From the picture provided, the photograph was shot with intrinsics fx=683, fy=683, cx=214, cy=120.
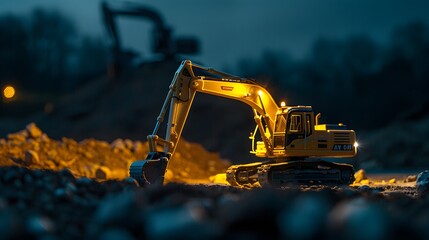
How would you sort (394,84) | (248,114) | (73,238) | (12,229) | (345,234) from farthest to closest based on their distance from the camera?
1. (394,84)
2. (248,114)
3. (73,238)
4. (12,229)
5. (345,234)

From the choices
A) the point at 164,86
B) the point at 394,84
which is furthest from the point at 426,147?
the point at 394,84

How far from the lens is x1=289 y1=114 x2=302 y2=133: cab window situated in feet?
50.8

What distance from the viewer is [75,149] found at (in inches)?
888

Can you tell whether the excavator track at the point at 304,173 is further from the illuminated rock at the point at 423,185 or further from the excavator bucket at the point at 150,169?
the excavator bucket at the point at 150,169

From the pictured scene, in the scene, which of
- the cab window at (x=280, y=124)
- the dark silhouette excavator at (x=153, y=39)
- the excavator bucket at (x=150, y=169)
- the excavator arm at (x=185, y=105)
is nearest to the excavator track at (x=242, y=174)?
the excavator arm at (x=185, y=105)

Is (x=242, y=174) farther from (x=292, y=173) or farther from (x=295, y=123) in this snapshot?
(x=295, y=123)

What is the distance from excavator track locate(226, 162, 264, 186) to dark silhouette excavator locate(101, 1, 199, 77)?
24.3 m

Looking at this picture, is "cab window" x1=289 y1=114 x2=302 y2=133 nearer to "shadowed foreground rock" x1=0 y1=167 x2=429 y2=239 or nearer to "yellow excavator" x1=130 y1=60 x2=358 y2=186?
"yellow excavator" x1=130 y1=60 x2=358 y2=186

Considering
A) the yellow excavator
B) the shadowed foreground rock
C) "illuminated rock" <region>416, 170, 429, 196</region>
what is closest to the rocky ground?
the shadowed foreground rock

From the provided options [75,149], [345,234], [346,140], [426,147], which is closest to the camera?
[345,234]

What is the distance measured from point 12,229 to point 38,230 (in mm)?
245

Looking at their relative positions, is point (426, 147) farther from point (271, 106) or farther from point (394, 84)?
point (394, 84)

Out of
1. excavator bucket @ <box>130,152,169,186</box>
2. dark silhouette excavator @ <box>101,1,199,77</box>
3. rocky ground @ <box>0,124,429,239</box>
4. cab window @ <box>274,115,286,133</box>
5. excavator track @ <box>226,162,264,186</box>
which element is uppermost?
dark silhouette excavator @ <box>101,1,199,77</box>

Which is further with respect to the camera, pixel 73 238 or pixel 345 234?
pixel 73 238
